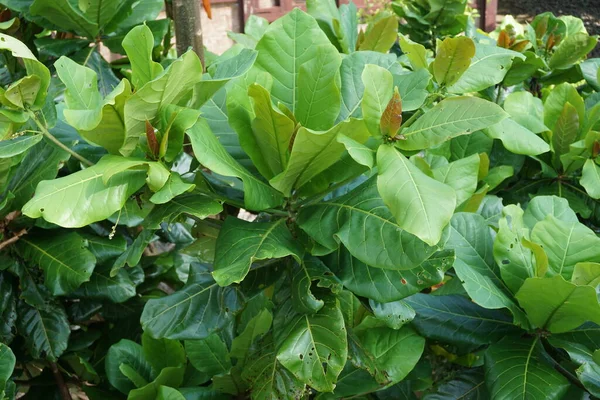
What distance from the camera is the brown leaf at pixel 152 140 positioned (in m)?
1.06

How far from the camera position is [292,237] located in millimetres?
1211

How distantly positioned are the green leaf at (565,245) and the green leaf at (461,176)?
166 mm

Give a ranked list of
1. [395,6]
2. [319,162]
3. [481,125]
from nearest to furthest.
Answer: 1. [481,125]
2. [319,162]
3. [395,6]

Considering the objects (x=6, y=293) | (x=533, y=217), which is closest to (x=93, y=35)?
(x=6, y=293)

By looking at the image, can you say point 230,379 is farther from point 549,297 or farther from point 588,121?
point 588,121

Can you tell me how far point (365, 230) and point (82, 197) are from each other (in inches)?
17.2

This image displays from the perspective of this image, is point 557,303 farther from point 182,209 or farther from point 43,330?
point 43,330

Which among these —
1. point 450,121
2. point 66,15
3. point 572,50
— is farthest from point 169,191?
point 572,50

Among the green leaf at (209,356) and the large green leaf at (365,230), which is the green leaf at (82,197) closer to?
the large green leaf at (365,230)

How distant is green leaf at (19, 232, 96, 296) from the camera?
156 cm

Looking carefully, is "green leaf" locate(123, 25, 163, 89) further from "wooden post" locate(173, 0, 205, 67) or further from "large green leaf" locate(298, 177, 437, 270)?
"wooden post" locate(173, 0, 205, 67)

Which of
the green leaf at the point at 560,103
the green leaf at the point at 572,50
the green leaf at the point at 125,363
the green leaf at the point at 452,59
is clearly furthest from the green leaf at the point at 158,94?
the green leaf at the point at 572,50

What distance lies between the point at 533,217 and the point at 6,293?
4.15 feet

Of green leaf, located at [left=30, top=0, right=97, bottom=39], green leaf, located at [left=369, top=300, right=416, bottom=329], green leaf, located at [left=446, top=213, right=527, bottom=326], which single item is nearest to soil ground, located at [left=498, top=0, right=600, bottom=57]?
green leaf, located at [left=30, top=0, right=97, bottom=39]
